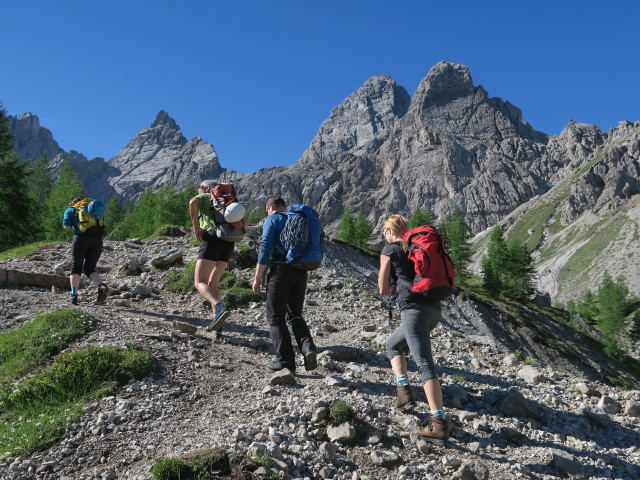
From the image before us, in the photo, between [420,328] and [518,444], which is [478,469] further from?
[420,328]

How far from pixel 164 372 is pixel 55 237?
41252 millimetres

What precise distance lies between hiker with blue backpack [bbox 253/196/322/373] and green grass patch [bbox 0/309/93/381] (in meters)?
3.96

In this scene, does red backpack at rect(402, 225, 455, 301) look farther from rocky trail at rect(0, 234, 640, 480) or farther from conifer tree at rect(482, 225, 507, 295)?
conifer tree at rect(482, 225, 507, 295)

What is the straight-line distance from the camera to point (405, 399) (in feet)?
20.4

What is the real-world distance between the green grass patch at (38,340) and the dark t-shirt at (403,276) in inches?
244

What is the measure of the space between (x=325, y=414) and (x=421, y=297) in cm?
207

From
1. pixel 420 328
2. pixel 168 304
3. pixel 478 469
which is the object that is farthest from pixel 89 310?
pixel 478 469

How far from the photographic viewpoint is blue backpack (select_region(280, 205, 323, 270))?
7.12m

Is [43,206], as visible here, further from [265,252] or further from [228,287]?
[265,252]

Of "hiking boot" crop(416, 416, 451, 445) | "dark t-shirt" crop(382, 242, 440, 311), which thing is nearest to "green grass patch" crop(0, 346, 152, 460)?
"dark t-shirt" crop(382, 242, 440, 311)

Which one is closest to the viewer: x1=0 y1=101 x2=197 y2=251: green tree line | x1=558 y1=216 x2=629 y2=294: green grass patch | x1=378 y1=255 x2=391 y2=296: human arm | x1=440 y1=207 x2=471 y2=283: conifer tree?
x1=378 y1=255 x2=391 y2=296: human arm

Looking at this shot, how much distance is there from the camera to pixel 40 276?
14.1 meters

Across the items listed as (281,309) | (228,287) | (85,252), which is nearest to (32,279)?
(85,252)

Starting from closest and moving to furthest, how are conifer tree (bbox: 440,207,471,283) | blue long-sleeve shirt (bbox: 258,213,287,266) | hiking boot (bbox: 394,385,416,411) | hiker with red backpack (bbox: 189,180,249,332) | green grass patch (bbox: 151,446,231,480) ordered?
green grass patch (bbox: 151,446,231,480), hiking boot (bbox: 394,385,416,411), blue long-sleeve shirt (bbox: 258,213,287,266), hiker with red backpack (bbox: 189,180,249,332), conifer tree (bbox: 440,207,471,283)
